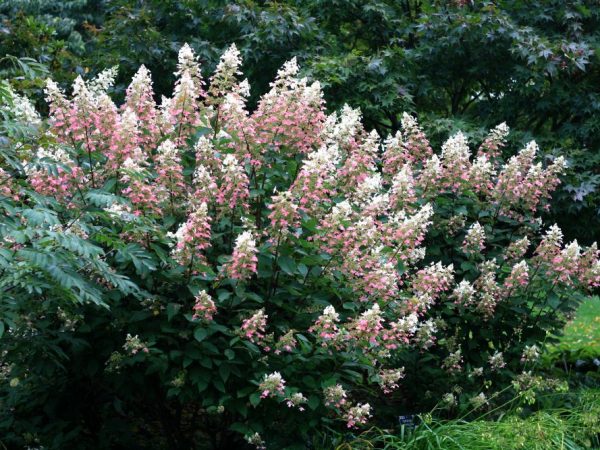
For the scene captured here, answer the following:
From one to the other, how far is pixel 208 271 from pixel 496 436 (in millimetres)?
2091

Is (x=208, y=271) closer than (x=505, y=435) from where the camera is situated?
Yes

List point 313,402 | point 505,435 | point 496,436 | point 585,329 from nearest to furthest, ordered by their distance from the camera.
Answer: point 313,402
point 496,436
point 505,435
point 585,329

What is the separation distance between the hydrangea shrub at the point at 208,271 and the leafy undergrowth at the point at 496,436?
0.38 meters

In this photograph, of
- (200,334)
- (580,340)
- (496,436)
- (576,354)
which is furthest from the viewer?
(580,340)

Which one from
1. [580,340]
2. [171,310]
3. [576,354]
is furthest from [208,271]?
[580,340]

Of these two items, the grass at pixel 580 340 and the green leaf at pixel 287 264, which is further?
the grass at pixel 580 340

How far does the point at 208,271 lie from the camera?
14.6ft

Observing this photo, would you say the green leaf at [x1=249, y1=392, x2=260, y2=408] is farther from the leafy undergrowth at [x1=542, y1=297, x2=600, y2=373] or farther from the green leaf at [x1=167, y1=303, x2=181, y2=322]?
the leafy undergrowth at [x1=542, y1=297, x2=600, y2=373]

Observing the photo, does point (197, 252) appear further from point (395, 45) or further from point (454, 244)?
point (395, 45)

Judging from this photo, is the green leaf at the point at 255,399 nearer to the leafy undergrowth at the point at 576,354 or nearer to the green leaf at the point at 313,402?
the green leaf at the point at 313,402

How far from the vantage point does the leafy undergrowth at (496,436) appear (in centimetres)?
496

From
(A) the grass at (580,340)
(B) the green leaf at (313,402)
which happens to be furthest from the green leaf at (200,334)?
(A) the grass at (580,340)

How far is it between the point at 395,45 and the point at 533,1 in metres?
1.42

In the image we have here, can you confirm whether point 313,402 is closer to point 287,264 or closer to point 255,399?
point 255,399
